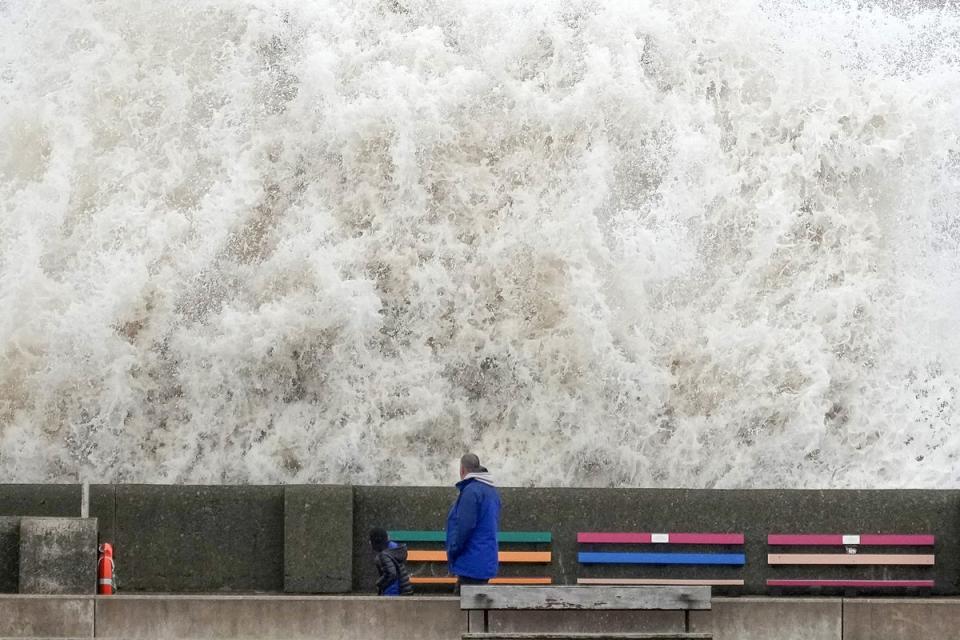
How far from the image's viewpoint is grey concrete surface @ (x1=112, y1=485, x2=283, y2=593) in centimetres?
1180

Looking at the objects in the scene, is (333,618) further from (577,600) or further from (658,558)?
(658,558)

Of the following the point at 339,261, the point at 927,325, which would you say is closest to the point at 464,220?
the point at 339,261

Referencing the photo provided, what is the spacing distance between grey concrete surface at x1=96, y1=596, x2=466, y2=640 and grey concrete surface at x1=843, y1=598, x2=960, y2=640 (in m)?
2.68

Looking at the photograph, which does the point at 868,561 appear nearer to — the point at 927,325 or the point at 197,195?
the point at 927,325

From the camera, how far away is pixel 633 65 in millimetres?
16109

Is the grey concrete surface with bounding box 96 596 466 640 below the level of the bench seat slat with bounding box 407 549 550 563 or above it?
below

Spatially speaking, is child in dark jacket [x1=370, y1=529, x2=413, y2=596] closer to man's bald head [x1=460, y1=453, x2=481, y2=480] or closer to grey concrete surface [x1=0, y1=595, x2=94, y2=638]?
man's bald head [x1=460, y1=453, x2=481, y2=480]

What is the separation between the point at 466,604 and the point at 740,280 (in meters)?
7.85

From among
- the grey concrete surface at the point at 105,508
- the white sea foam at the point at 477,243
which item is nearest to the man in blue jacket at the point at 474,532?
the grey concrete surface at the point at 105,508

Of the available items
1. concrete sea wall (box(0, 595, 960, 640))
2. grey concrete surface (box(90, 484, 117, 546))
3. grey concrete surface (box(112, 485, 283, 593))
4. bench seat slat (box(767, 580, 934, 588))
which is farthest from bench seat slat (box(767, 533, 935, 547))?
grey concrete surface (box(90, 484, 117, 546))

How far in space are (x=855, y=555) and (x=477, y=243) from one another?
5.60 metres

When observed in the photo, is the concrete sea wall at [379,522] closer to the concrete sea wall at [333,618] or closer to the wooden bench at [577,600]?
the concrete sea wall at [333,618]

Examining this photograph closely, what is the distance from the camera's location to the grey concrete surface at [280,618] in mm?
8898

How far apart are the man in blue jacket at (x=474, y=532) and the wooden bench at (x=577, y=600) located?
0.42m
